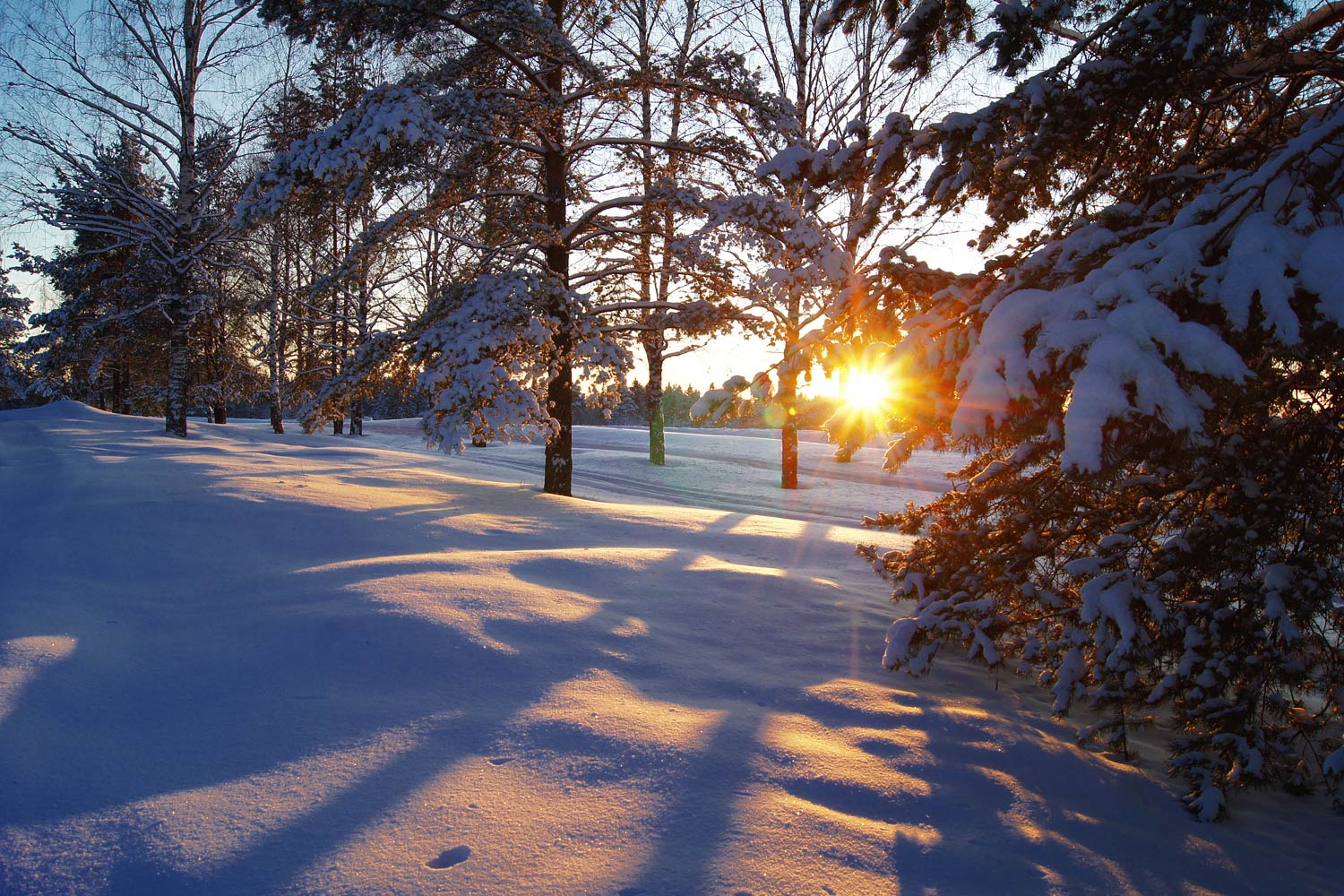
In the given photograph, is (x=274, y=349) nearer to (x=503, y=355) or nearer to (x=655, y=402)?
(x=655, y=402)

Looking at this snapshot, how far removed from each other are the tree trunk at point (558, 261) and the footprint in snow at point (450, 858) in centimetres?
749

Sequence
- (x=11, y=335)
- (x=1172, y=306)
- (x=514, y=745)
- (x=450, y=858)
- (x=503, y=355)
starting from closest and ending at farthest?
(x=450, y=858), (x=514, y=745), (x=1172, y=306), (x=503, y=355), (x=11, y=335)

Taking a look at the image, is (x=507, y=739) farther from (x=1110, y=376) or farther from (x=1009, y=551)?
(x=1009, y=551)

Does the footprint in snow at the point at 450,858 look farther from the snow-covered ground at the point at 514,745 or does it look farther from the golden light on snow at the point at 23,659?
the golden light on snow at the point at 23,659

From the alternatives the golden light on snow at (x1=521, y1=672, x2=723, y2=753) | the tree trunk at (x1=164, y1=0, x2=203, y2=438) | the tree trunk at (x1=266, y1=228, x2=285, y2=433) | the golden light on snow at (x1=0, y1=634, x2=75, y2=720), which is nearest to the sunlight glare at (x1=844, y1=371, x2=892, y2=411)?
the golden light on snow at (x1=521, y1=672, x2=723, y2=753)

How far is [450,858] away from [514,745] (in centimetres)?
61

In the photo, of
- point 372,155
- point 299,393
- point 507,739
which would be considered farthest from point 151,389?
point 507,739

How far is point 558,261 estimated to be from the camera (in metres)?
9.98

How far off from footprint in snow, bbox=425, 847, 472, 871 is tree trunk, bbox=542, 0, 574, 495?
749cm

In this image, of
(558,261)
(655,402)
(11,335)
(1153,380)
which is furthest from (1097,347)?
(11,335)

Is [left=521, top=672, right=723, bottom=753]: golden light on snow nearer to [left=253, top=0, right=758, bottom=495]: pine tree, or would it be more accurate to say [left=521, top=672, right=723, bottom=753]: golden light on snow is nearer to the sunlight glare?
the sunlight glare

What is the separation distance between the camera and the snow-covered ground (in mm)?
1928

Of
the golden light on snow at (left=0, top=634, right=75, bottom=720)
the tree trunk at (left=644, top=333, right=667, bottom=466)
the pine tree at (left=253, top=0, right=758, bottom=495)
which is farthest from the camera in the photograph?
the tree trunk at (left=644, top=333, right=667, bottom=466)

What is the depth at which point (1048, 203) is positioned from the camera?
4125 millimetres
